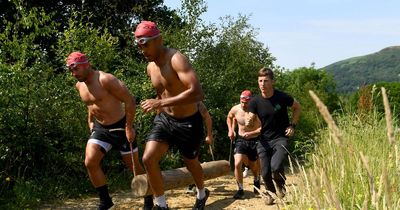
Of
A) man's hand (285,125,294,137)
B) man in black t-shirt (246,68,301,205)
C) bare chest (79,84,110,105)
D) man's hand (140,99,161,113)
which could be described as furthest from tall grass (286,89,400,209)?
bare chest (79,84,110,105)

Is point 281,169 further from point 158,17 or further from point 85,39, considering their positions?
point 158,17

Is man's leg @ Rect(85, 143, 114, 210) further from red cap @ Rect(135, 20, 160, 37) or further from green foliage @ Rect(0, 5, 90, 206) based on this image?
green foliage @ Rect(0, 5, 90, 206)

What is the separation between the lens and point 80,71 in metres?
5.33

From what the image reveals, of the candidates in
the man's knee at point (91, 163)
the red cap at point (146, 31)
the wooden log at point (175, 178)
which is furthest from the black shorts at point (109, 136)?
the red cap at point (146, 31)

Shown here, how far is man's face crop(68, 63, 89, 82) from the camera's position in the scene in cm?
528

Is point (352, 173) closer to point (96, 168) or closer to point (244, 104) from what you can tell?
point (96, 168)

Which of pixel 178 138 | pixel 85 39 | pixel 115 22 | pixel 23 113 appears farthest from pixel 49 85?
pixel 115 22

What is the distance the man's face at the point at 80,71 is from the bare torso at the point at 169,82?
0.86 metres

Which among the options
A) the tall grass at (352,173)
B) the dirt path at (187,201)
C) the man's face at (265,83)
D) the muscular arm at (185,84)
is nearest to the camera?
the tall grass at (352,173)

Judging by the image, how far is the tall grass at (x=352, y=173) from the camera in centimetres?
88

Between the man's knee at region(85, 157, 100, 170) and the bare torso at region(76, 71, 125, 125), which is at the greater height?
the bare torso at region(76, 71, 125, 125)

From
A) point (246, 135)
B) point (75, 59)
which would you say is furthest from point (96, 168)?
point (246, 135)

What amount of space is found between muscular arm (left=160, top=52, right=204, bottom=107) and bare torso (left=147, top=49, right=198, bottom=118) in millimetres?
73

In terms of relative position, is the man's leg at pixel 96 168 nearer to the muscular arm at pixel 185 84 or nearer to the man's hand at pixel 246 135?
the muscular arm at pixel 185 84
